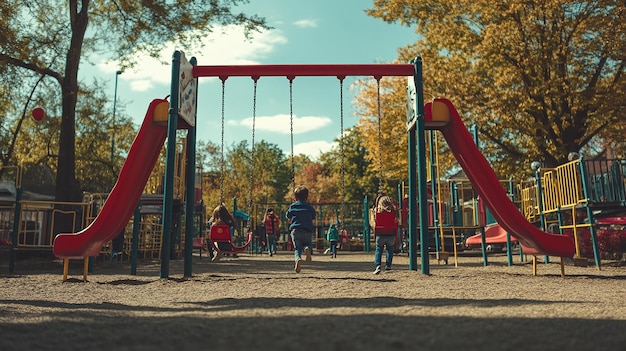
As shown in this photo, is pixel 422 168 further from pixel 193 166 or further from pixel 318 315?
pixel 318 315

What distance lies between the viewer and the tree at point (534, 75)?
1842 cm

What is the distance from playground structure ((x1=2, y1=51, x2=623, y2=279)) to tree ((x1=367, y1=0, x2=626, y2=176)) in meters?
10.3

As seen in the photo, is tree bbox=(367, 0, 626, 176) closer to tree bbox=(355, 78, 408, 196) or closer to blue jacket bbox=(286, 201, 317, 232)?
tree bbox=(355, 78, 408, 196)

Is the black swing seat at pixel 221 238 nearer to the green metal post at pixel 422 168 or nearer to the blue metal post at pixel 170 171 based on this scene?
the blue metal post at pixel 170 171

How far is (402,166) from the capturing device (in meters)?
25.5

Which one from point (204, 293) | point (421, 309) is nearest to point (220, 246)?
point (204, 293)

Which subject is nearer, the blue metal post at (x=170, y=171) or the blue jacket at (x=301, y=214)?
the blue metal post at (x=170, y=171)

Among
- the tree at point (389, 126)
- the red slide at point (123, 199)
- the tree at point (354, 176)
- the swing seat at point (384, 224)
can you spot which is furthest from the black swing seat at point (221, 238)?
the tree at point (354, 176)

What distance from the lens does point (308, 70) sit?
9.98m

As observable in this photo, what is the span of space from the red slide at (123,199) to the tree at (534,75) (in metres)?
13.9

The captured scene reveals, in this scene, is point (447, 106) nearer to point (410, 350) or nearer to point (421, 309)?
point (421, 309)

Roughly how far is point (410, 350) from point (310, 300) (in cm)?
279

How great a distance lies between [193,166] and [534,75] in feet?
47.5

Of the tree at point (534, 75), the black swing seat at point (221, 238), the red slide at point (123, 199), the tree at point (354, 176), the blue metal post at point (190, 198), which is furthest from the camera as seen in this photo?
the tree at point (354, 176)
